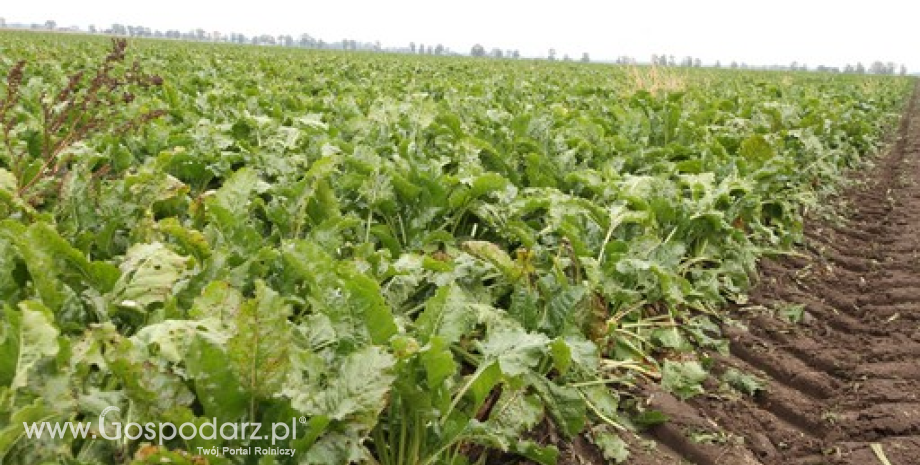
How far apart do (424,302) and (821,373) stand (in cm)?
199

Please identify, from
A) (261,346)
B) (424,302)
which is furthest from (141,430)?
(424,302)

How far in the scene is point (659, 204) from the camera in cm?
420

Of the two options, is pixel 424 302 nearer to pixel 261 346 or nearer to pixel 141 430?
pixel 261 346

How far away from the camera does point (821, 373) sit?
11.9 feet

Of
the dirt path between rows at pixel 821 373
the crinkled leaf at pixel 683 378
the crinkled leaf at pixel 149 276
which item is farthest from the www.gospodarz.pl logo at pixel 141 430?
the crinkled leaf at pixel 683 378

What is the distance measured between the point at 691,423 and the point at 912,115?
22620 millimetres

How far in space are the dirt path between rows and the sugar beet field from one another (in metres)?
0.02

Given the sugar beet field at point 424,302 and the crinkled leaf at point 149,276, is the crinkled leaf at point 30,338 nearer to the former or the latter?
the sugar beet field at point 424,302

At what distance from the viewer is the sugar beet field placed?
6.03ft

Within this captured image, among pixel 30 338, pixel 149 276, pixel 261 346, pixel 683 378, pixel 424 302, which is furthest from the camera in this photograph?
pixel 683 378

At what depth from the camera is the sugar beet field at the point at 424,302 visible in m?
1.84

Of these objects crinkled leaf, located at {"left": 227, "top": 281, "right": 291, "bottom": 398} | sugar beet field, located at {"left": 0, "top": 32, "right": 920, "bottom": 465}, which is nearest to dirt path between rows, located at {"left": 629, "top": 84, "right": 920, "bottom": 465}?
sugar beet field, located at {"left": 0, "top": 32, "right": 920, "bottom": 465}

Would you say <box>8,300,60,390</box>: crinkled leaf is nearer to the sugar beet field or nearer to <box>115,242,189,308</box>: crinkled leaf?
the sugar beet field

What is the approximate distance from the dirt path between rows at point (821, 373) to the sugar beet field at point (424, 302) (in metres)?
0.02
